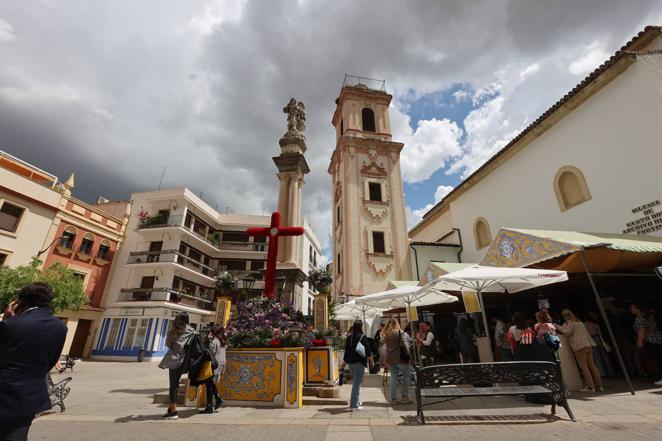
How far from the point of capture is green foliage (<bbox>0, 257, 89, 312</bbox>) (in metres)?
14.1

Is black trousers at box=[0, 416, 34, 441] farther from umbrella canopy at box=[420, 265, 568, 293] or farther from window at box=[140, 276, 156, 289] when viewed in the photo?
window at box=[140, 276, 156, 289]

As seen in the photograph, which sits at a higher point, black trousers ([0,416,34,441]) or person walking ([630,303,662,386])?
person walking ([630,303,662,386])

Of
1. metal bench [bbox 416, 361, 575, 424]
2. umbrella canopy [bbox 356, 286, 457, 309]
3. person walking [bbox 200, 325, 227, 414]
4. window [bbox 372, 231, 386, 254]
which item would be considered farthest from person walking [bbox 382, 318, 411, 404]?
window [bbox 372, 231, 386, 254]

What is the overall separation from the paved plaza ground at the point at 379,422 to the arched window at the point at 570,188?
24.8ft

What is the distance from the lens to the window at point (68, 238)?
20.8m

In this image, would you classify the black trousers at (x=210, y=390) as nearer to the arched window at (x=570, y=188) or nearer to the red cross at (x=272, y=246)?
the red cross at (x=272, y=246)

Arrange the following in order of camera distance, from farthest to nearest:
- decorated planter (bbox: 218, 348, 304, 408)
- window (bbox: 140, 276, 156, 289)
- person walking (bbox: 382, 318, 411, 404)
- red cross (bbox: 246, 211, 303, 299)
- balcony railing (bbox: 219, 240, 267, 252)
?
1. balcony railing (bbox: 219, 240, 267, 252)
2. window (bbox: 140, 276, 156, 289)
3. red cross (bbox: 246, 211, 303, 299)
4. person walking (bbox: 382, 318, 411, 404)
5. decorated planter (bbox: 218, 348, 304, 408)

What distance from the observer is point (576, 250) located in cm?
695

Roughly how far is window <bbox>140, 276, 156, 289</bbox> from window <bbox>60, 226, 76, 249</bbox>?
5484 mm

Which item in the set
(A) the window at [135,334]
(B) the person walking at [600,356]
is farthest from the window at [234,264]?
(B) the person walking at [600,356]

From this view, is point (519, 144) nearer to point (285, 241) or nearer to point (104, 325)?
point (285, 241)

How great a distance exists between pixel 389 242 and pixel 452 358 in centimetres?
785

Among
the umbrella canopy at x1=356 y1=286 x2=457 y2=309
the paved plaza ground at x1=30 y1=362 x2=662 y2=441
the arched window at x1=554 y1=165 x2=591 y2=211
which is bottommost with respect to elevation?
the paved plaza ground at x1=30 y1=362 x2=662 y2=441

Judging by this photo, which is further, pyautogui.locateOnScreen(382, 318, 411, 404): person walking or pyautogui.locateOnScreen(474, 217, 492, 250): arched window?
pyautogui.locateOnScreen(474, 217, 492, 250): arched window
